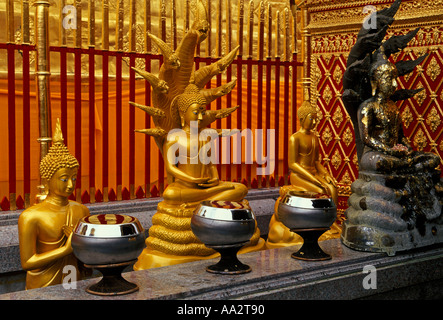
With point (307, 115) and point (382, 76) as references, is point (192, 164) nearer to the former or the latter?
point (307, 115)

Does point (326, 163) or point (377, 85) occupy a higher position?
point (377, 85)

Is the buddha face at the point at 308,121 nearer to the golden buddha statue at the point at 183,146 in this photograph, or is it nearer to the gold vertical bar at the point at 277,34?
the golden buddha statue at the point at 183,146

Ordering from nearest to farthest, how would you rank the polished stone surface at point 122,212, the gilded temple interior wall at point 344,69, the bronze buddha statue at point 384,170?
the bronze buddha statue at point 384,170 < the polished stone surface at point 122,212 < the gilded temple interior wall at point 344,69

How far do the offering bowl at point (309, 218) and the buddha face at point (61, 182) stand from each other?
37.7 inches

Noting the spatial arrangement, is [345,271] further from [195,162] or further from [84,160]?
[84,160]

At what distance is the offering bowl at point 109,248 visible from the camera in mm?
1982

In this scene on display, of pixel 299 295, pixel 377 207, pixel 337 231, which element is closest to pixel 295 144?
pixel 337 231

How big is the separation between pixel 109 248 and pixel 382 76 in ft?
5.83

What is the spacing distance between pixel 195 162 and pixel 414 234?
152cm

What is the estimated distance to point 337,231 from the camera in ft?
14.1

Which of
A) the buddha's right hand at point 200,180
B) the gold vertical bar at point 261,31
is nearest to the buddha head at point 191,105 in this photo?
the buddha's right hand at point 200,180

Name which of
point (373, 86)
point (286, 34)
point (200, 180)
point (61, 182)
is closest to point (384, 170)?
point (373, 86)

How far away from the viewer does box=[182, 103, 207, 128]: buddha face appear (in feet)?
12.1

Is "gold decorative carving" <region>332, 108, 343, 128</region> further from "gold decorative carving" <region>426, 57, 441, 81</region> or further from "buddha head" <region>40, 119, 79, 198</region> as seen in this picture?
"buddha head" <region>40, 119, 79, 198</region>
